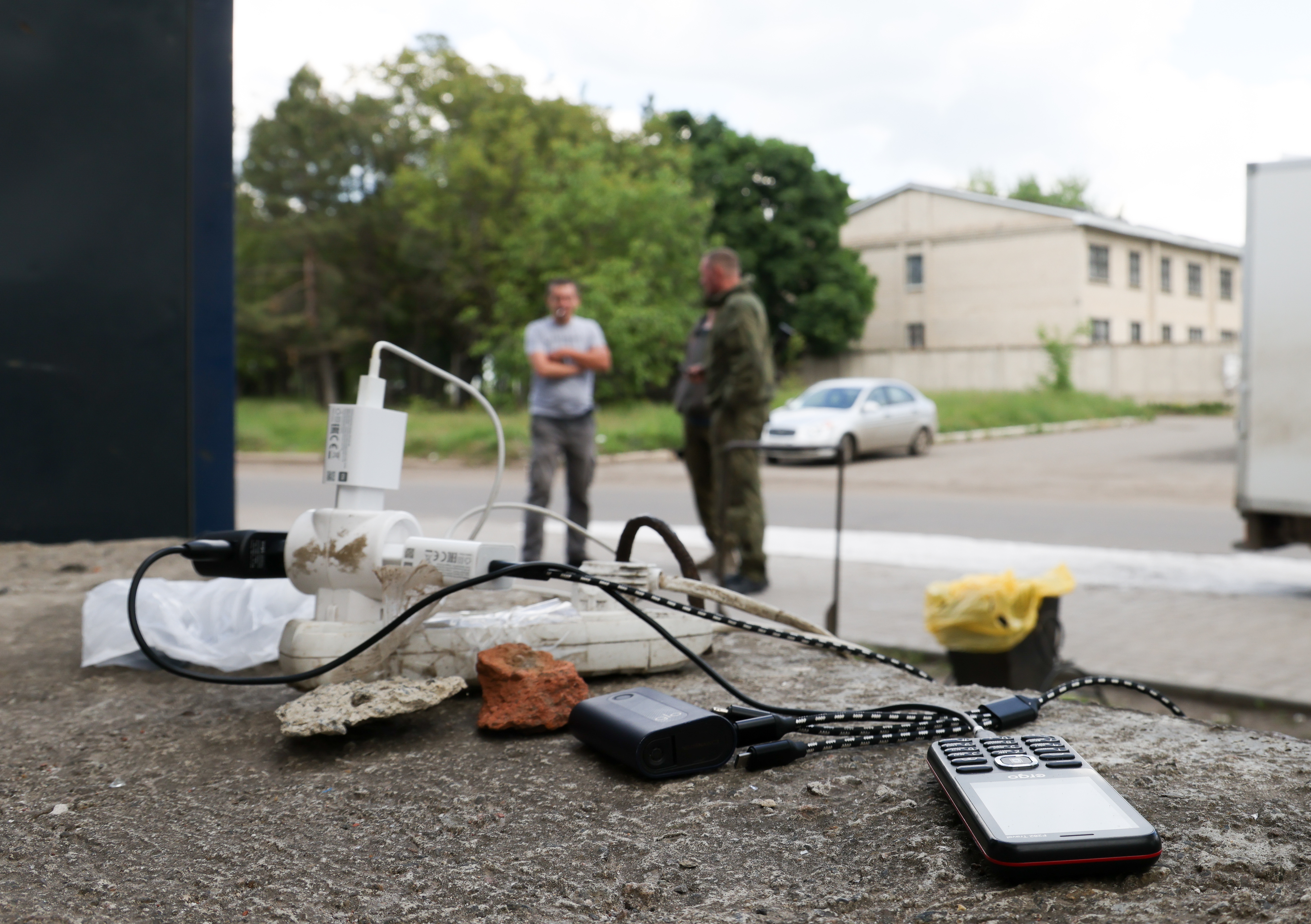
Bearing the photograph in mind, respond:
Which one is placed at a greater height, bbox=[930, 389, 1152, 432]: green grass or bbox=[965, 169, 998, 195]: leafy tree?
bbox=[965, 169, 998, 195]: leafy tree

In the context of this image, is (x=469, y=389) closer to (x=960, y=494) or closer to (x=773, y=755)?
(x=773, y=755)

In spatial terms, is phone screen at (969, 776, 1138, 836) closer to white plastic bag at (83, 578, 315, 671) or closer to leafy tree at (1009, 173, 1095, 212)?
white plastic bag at (83, 578, 315, 671)

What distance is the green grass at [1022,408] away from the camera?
26.5m

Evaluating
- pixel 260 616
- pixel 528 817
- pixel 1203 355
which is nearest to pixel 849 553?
pixel 260 616

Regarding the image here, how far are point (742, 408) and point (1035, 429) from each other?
2164 centimetres

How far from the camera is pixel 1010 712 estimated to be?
1767 millimetres

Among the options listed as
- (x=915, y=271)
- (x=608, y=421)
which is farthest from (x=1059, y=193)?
(x=608, y=421)

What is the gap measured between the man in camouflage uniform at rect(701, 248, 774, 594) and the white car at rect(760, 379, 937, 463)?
11.0 meters

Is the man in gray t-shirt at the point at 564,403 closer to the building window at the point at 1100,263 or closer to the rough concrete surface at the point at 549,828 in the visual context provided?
the rough concrete surface at the point at 549,828

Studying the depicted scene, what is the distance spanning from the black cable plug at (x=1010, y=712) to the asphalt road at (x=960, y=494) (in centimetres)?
565

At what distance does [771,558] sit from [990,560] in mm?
1725

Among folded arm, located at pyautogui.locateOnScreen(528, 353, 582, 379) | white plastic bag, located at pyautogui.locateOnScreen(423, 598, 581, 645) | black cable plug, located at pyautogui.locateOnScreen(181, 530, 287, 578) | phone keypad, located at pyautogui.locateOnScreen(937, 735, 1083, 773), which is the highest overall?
folded arm, located at pyautogui.locateOnScreen(528, 353, 582, 379)

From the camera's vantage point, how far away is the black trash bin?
4.31 m

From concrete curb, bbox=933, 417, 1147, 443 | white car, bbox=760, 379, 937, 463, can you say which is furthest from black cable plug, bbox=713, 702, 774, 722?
concrete curb, bbox=933, 417, 1147, 443
